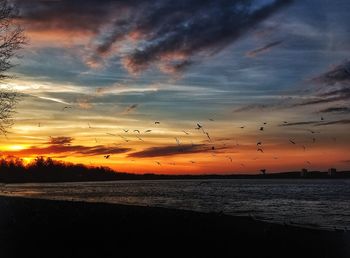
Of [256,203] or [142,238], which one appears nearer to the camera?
[142,238]

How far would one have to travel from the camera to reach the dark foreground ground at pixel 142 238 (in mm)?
15492

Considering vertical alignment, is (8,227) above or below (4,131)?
below

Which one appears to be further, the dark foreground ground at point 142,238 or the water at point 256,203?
the water at point 256,203

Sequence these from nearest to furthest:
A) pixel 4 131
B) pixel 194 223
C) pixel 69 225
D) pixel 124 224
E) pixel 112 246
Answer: pixel 112 246, pixel 69 225, pixel 124 224, pixel 194 223, pixel 4 131

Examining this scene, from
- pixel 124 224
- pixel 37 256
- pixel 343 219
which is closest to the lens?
pixel 37 256

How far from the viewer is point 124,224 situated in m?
21.5

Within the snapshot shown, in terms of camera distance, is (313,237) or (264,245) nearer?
(264,245)

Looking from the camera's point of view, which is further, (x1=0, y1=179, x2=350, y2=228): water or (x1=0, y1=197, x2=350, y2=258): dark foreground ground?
(x1=0, y1=179, x2=350, y2=228): water

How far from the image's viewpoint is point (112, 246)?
16.1 meters

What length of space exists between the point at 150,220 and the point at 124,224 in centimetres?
218

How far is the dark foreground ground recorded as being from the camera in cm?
1549

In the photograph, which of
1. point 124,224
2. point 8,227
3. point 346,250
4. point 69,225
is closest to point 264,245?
point 346,250

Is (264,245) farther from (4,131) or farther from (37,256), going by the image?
(4,131)

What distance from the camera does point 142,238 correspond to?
18000mm
